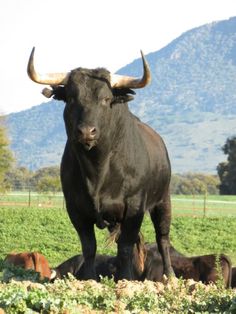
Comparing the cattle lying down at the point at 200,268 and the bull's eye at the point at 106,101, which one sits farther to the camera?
the cattle lying down at the point at 200,268

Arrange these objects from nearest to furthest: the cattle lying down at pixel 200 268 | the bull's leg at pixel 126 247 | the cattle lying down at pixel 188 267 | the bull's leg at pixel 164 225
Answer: the bull's leg at pixel 126 247 → the bull's leg at pixel 164 225 → the cattle lying down at pixel 188 267 → the cattle lying down at pixel 200 268

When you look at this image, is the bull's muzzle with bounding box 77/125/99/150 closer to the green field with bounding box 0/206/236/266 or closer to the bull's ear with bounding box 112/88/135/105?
the bull's ear with bounding box 112/88/135/105

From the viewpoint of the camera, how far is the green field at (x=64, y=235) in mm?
28719

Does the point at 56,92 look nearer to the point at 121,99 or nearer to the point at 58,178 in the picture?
the point at 121,99

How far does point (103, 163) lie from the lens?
10.7 meters

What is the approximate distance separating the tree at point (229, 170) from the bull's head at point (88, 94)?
239ft

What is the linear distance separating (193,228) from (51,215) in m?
5.74

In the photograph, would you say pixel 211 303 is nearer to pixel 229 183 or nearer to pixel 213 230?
pixel 213 230

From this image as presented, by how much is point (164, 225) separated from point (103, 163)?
2.77 metres

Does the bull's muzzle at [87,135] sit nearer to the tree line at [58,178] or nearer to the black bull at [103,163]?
the black bull at [103,163]

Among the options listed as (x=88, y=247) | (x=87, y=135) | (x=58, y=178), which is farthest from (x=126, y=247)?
(x=58, y=178)

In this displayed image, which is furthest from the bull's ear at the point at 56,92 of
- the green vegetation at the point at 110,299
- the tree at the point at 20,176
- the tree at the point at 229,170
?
the tree at the point at 20,176

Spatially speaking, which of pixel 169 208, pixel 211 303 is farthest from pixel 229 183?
pixel 211 303

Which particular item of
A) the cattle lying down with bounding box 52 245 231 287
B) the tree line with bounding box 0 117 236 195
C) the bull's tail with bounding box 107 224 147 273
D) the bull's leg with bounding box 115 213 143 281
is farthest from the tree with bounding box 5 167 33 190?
the bull's leg with bounding box 115 213 143 281
